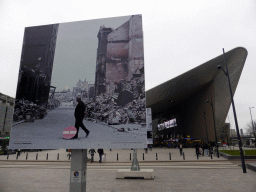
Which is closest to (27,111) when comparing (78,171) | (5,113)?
(78,171)

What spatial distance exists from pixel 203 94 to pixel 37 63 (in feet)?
147

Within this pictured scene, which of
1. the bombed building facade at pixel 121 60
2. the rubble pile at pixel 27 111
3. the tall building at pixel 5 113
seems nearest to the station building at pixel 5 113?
the tall building at pixel 5 113

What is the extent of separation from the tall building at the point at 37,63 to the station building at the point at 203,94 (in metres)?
30.8

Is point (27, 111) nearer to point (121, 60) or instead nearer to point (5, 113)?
point (121, 60)

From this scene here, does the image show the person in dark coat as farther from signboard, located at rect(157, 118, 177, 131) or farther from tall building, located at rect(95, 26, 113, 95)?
signboard, located at rect(157, 118, 177, 131)

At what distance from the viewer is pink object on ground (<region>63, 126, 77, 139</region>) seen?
5.91 meters

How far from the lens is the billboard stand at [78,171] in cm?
603

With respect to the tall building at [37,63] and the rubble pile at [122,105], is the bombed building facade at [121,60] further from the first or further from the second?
the tall building at [37,63]

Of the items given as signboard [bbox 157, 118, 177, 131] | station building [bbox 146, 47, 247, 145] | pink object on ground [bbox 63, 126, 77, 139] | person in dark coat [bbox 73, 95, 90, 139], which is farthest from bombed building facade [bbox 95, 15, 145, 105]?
signboard [bbox 157, 118, 177, 131]

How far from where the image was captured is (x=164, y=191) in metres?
7.45

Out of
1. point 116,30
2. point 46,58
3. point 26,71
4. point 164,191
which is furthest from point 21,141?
point 164,191

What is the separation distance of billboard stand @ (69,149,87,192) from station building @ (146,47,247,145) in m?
30.5

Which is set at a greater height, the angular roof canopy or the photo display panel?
the angular roof canopy

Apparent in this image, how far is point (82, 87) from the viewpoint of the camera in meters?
6.28
